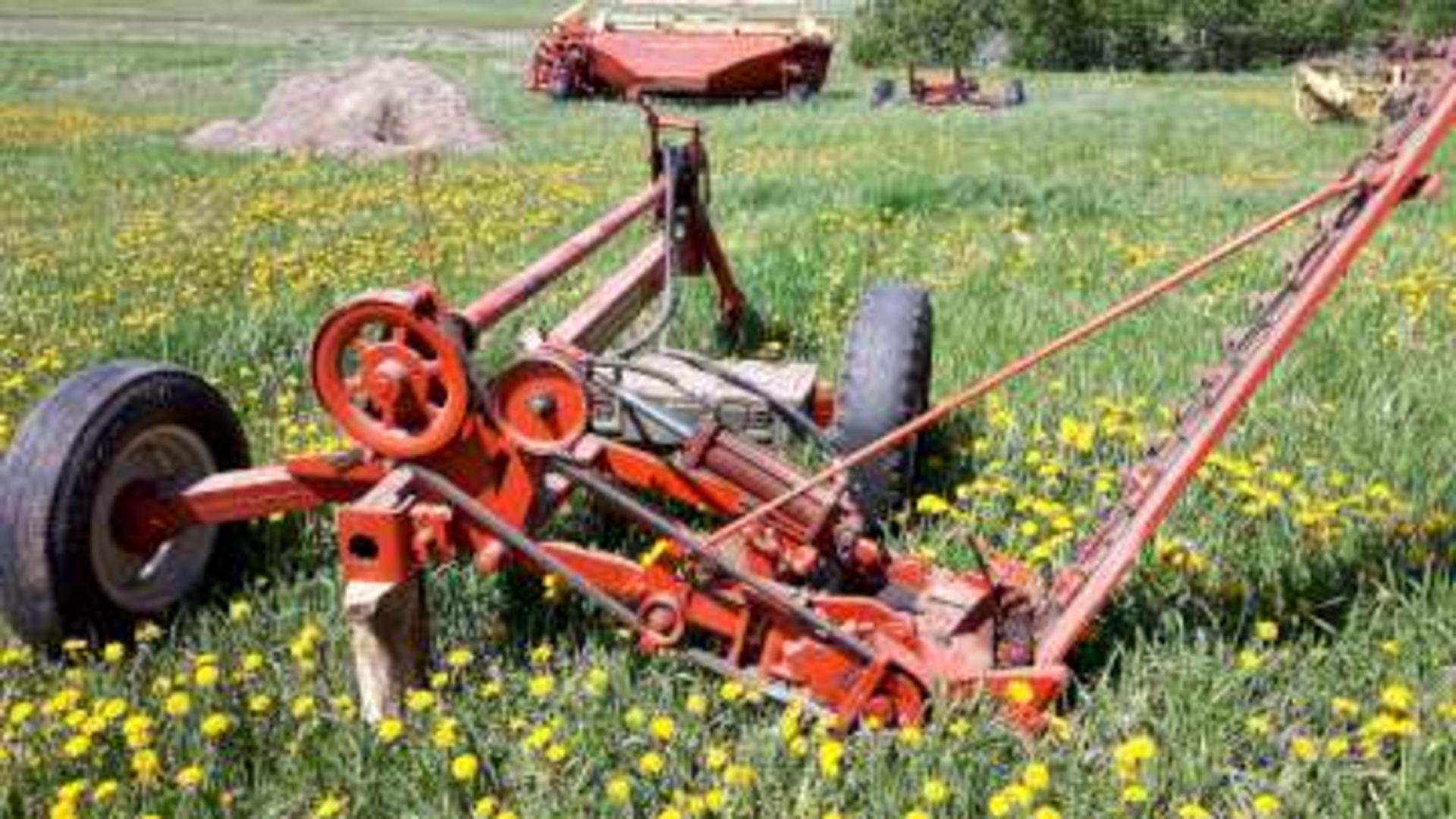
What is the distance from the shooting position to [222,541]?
3.66 meters

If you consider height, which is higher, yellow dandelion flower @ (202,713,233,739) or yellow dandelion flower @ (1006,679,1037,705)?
yellow dandelion flower @ (1006,679,1037,705)

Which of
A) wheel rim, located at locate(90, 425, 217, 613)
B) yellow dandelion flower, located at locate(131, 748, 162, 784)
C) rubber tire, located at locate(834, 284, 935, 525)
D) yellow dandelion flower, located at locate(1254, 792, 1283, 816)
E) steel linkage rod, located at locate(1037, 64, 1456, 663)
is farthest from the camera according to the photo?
rubber tire, located at locate(834, 284, 935, 525)

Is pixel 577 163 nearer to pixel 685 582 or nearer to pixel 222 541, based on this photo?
pixel 222 541

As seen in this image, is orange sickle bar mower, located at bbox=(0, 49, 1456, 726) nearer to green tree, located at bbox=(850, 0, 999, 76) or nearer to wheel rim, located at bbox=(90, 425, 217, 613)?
wheel rim, located at bbox=(90, 425, 217, 613)

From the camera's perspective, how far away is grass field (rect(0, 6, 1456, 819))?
259cm

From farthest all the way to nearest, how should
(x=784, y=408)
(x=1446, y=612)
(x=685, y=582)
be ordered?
(x=784, y=408) → (x=1446, y=612) → (x=685, y=582)

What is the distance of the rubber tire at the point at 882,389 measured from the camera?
3688 millimetres

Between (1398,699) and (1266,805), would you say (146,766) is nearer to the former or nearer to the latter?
(1266,805)

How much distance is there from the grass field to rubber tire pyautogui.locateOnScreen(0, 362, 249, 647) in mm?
104

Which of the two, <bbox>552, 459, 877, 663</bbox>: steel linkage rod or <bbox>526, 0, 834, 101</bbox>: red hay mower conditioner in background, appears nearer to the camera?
<bbox>552, 459, 877, 663</bbox>: steel linkage rod

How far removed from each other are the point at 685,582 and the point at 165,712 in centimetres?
118

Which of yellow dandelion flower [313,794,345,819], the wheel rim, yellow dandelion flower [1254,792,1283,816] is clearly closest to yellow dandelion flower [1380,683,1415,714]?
yellow dandelion flower [1254,792,1283,816]

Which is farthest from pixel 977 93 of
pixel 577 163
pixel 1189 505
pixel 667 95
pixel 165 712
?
pixel 165 712

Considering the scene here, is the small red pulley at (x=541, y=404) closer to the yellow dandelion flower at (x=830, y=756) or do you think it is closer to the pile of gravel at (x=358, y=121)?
the yellow dandelion flower at (x=830, y=756)
